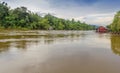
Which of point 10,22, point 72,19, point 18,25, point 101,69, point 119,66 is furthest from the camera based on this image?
point 72,19

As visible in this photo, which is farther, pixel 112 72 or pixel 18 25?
pixel 18 25

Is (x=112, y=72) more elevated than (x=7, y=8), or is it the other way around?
(x=7, y=8)

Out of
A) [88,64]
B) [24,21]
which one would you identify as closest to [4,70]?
[88,64]

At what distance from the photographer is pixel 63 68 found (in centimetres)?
812

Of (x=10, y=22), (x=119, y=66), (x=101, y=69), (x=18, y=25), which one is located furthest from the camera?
(x=18, y=25)

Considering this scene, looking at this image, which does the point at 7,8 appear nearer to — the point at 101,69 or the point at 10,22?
the point at 10,22

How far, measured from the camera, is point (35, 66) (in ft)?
27.3

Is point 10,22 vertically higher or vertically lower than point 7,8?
lower

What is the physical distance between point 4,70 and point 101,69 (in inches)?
170

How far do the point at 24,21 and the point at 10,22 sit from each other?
7131 mm

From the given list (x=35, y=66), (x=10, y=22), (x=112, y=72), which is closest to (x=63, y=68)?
(x=35, y=66)

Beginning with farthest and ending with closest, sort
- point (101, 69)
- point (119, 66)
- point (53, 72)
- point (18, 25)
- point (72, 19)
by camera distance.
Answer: point (72, 19)
point (18, 25)
point (119, 66)
point (101, 69)
point (53, 72)

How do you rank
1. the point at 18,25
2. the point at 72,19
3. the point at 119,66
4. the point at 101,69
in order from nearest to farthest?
the point at 101,69 < the point at 119,66 < the point at 18,25 < the point at 72,19

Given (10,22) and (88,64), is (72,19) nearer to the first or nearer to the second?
(10,22)
